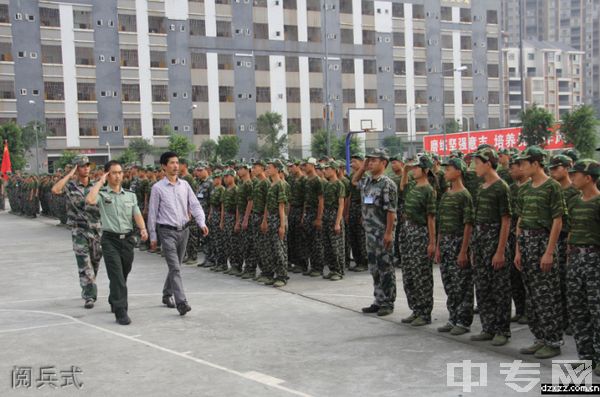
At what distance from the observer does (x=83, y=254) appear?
9.66 metres

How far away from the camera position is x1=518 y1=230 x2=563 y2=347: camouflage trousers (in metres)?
6.39

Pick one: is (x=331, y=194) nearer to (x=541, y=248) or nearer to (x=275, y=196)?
(x=275, y=196)

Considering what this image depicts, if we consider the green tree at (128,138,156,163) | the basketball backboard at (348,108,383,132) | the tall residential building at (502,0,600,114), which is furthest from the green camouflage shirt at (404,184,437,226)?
the tall residential building at (502,0,600,114)

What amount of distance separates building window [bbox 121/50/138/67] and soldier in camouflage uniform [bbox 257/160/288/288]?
4883 cm

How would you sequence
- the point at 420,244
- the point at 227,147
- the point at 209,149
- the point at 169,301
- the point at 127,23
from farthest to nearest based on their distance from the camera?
the point at 209,149 → the point at 127,23 → the point at 227,147 → the point at 169,301 → the point at 420,244

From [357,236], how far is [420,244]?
15.9ft

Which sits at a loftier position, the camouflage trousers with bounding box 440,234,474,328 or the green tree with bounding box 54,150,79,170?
the green tree with bounding box 54,150,79,170

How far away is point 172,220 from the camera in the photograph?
884 cm

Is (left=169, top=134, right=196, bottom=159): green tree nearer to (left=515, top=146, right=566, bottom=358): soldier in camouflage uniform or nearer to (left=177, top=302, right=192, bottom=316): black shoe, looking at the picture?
(left=177, top=302, right=192, bottom=316): black shoe

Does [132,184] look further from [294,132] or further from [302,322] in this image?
[294,132]

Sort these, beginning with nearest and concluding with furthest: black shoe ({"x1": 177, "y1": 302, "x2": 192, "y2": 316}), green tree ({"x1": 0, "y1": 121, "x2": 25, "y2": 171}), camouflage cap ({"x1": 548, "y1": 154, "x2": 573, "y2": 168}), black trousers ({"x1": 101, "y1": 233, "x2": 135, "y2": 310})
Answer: camouflage cap ({"x1": 548, "y1": 154, "x2": 573, "y2": 168}) < black trousers ({"x1": 101, "y1": 233, "x2": 135, "y2": 310}) < black shoe ({"x1": 177, "y1": 302, "x2": 192, "y2": 316}) < green tree ({"x1": 0, "y1": 121, "x2": 25, "y2": 171})

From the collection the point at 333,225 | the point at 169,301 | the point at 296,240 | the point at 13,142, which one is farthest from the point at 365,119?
the point at 13,142

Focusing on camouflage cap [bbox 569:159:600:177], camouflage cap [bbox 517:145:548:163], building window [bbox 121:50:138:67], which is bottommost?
camouflage cap [bbox 569:159:600:177]

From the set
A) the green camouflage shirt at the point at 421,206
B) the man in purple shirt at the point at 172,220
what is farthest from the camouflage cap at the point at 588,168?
the man in purple shirt at the point at 172,220
